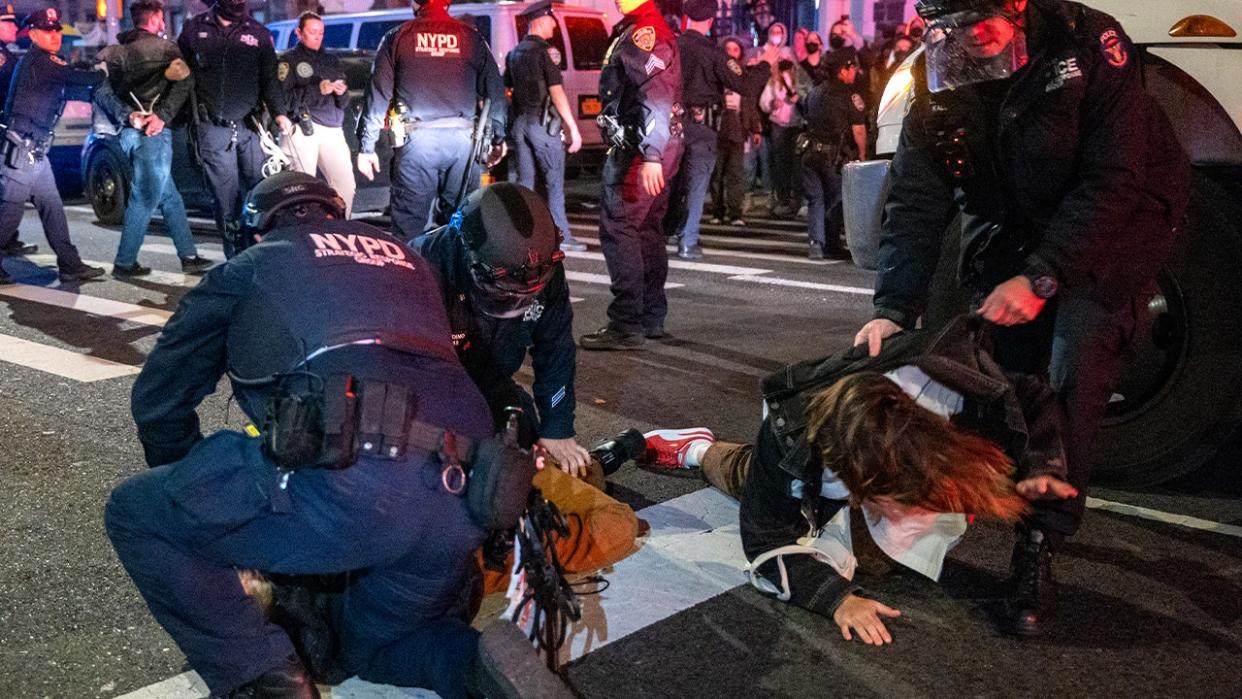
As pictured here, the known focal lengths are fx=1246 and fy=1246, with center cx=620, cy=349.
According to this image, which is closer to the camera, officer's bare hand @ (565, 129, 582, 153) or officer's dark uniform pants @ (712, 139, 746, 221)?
officer's bare hand @ (565, 129, 582, 153)

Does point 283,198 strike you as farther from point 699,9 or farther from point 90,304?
point 699,9

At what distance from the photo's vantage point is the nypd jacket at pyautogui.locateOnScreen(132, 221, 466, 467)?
8.33ft

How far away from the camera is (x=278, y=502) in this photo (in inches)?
96.4

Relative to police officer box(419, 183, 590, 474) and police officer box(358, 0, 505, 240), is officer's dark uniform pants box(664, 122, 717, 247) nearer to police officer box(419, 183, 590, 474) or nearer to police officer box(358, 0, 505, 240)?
police officer box(358, 0, 505, 240)

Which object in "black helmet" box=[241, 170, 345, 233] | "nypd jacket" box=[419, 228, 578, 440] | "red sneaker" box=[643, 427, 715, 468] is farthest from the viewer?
"red sneaker" box=[643, 427, 715, 468]

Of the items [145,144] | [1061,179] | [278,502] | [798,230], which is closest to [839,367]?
[1061,179]

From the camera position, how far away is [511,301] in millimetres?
3328

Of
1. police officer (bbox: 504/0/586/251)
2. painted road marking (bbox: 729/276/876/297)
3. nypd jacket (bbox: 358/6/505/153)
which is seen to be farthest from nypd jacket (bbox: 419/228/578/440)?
police officer (bbox: 504/0/586/251)

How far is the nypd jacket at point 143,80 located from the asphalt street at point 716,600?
11.7ft

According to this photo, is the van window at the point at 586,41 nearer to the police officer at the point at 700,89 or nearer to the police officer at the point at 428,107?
the police officer at the point at 700,89

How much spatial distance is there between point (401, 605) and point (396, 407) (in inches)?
19.4

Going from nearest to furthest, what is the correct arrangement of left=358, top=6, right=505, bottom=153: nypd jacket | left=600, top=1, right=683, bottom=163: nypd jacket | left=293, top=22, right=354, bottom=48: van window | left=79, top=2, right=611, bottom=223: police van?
1. left=600, top=1, right=683, bottom=163: nypd jacket
2. left=358, top=6, right=505, bottom=153: nypd jacket
3. left=79, top=2, right=611, bottom=223: police van
4. left=293, top=22, right=354, bottom=48: van window

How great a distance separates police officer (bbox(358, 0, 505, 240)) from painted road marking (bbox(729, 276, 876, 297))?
2.42 m

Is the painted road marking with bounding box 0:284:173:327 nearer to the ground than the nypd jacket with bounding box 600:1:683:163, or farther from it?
nearer to the ground
